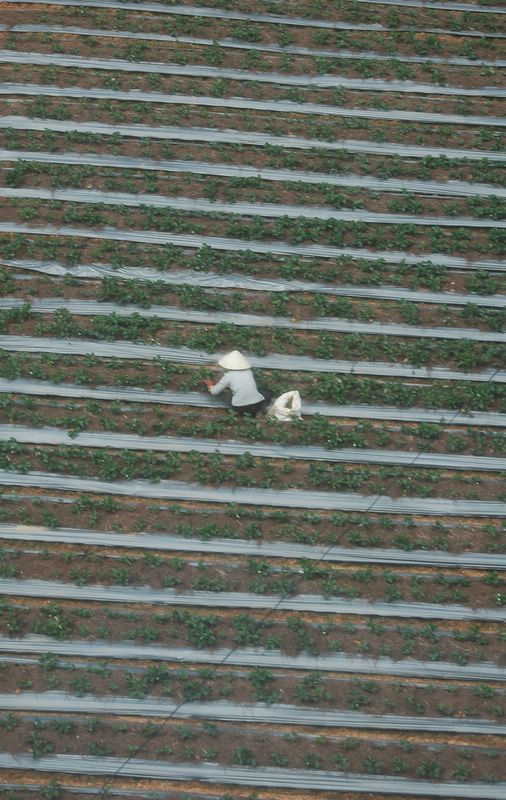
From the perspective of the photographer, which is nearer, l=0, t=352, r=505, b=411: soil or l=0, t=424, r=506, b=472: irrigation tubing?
l=0, t=424, r=506, b=472: irrigation tubing

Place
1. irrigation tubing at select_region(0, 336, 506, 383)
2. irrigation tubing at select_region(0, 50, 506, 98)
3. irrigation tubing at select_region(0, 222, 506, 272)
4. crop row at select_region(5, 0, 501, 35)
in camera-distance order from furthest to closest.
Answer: crop row at select_region(5, 0, 501, 35) → irrigation tubing at select_region(0, 50, 506, 98) → irrigation tubing at select_region(0, 222, 506, 272) → irrigation tubing at select_region(0, 336, 506, 383)

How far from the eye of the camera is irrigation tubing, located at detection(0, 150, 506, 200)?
936cm

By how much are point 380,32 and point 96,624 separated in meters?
6.41

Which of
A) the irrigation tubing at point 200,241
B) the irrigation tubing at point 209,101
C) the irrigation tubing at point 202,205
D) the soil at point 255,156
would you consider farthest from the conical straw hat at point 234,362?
the irrigation tubing at point 209,101

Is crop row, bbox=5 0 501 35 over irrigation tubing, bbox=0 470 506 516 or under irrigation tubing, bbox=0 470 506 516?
over

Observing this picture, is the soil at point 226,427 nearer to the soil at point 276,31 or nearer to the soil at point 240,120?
the soil at point 240,120

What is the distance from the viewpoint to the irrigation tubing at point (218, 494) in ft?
25.8

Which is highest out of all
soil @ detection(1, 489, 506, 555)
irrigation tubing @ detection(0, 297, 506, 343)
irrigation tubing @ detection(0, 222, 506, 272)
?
irrigation tubing @ detection(0, 222, 506, 272)

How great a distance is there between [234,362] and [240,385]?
0.60ft

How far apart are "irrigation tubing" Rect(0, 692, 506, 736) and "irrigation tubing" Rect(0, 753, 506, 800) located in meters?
0.31

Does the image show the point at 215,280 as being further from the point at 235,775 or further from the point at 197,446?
the point at 235,775

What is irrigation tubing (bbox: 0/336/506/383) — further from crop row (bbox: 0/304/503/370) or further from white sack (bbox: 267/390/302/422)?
white sack (bbox: 267/390/302/422)

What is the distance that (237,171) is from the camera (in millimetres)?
9398

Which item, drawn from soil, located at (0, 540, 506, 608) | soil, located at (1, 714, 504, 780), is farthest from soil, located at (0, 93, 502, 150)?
soil, located at (1, 714, 504, 780)
